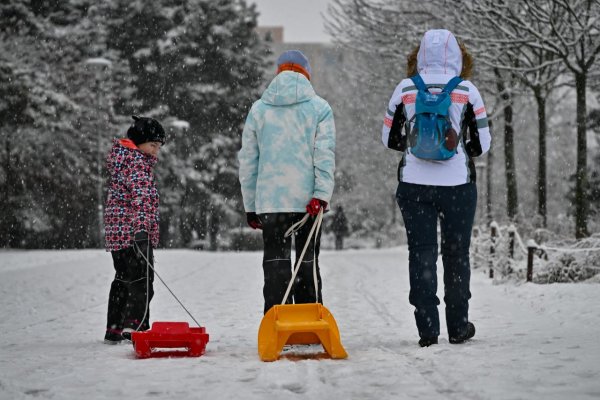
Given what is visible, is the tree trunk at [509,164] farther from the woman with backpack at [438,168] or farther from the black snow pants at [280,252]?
the black snow pants at [280,252]

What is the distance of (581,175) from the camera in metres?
14.7

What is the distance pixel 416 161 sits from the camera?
535 cm

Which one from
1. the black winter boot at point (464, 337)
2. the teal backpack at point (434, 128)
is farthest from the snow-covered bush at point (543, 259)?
the teal backpack at point (434, 128)

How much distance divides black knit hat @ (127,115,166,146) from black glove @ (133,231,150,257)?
68 cm

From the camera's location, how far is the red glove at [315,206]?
5.33m

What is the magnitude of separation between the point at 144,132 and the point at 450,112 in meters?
2.19

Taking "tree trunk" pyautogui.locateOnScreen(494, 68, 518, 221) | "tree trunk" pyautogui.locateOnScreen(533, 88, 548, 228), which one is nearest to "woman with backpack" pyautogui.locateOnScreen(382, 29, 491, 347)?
"tree trunk" pyautogui.locateOnScreen(533, 88, 548, 228)

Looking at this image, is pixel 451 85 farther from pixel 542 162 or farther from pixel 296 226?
pixel 542 162

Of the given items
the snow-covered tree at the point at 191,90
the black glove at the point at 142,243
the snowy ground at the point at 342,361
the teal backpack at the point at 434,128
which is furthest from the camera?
the snow-covered tree at the point at 191,90

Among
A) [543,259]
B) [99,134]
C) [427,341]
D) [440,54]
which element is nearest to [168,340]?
[427,341]

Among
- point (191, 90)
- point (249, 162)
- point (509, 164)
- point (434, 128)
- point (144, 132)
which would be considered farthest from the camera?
→ point (191, 90)

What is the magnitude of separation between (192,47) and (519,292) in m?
31.4

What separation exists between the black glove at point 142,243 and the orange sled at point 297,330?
1.34 meters

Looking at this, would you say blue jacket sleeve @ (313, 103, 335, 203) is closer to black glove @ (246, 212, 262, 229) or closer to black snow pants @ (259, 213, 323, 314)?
black snow pants @ (259, 213, 323, 314)
